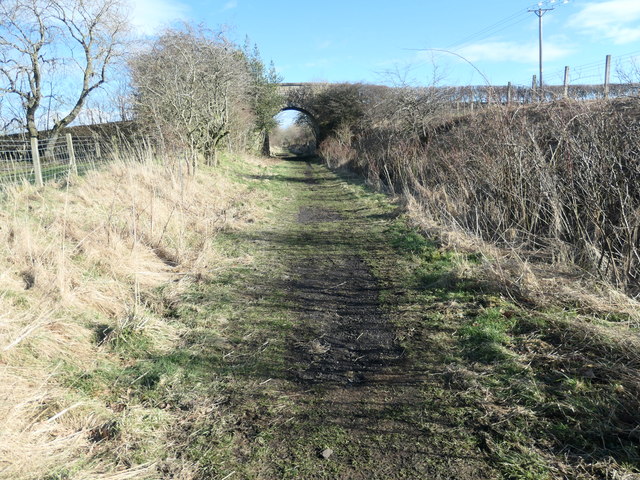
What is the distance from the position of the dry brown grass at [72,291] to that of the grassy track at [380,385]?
267mm

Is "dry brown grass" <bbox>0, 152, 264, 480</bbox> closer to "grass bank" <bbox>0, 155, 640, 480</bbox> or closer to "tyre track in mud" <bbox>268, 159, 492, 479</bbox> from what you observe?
"grass bank" <bbox>0, 155, 640, 480</bbox>

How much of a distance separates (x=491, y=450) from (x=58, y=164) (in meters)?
13.5

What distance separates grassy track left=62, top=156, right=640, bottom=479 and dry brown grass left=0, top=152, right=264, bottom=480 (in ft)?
0.88

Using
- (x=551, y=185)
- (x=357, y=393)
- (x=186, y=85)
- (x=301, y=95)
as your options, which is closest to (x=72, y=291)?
(x=357, y=393)

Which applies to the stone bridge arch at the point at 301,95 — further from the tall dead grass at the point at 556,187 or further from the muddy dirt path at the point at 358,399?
the muddy dirt path at the point at 358,399

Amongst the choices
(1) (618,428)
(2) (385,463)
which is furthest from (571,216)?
(2) (385,463)

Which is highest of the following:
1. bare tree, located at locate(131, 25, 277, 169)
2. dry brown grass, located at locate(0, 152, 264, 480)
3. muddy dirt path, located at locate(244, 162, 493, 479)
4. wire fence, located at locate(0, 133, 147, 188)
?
bare tree, located at locate(131, 25, 277, 169)

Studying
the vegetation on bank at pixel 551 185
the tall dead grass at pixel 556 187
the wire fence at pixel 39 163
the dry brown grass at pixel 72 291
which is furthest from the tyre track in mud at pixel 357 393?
the wire fence at pixel 39 163

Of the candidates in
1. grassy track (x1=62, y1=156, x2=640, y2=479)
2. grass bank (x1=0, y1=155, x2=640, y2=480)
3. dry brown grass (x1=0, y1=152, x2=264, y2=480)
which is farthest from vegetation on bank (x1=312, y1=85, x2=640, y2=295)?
dry brown grass (x1=0, y1=152, x2=264, y2=480)

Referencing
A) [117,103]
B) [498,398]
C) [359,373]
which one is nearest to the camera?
[498,398]

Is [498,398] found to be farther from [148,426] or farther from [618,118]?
[618,118]

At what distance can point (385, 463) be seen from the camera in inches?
91.1

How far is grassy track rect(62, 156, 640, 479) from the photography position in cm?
233

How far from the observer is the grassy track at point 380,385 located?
7.64 ft
